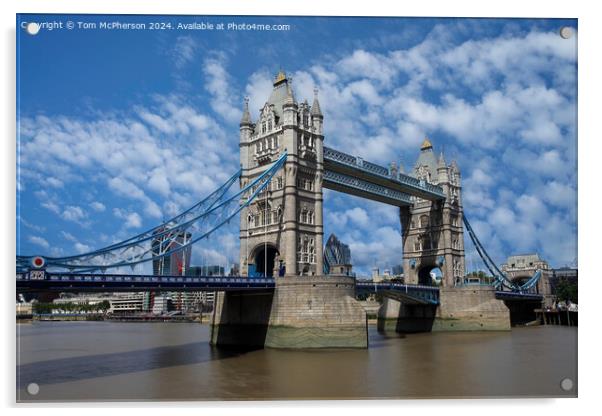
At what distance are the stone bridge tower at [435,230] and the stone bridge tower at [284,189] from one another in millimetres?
25769

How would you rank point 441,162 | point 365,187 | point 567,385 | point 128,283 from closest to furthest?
point 567,385 → point 128,283 → point 365,187 → point 441,162

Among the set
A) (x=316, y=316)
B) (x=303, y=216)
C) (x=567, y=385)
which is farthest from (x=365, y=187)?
(x=567, y=385)

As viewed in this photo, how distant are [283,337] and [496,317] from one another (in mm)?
28027

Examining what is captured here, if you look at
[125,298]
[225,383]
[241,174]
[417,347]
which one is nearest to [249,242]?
[241,174]

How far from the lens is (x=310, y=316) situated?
1368 inches

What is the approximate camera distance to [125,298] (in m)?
157

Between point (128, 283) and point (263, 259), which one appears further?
point (263, 259)

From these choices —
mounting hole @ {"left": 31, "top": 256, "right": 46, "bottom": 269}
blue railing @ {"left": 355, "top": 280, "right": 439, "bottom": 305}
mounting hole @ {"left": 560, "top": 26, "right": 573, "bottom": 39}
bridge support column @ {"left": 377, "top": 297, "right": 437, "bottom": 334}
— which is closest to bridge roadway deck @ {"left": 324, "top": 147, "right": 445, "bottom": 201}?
blue railing @ {"left": 355, "top": 280, "right": 439, "bottom": 305}

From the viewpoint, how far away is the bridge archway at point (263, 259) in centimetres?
4397

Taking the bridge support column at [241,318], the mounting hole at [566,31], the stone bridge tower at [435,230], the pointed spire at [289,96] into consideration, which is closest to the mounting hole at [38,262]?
the mounting hole at [566,31]

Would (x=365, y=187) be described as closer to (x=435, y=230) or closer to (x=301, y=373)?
(x=435, y=230)

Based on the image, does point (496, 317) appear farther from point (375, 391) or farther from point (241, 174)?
point (375, 391)

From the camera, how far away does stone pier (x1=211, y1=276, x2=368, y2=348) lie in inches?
1353

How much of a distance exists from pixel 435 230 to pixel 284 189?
2918 cm
